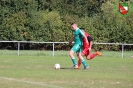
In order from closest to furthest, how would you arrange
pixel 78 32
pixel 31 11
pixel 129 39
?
pixel 78 32 → pixel 129 39 → pixel 31 11

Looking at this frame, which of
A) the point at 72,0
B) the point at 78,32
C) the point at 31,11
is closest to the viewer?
the point at 78,32

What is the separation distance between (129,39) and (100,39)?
3.06 metres

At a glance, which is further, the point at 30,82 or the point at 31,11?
the point at 31,11

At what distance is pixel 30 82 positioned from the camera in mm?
14078

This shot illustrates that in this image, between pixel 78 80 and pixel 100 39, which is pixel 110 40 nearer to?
pixel 100 39

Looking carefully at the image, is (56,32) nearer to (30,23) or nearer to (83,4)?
(30,23)

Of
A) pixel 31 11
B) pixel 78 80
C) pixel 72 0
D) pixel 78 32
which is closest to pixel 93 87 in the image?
pixel 78 80

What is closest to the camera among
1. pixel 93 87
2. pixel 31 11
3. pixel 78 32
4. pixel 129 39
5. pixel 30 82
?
pixel 93 87

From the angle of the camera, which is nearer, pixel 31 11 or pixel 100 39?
pixel 100 39

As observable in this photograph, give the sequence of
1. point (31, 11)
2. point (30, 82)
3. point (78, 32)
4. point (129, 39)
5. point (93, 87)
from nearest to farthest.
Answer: point (93, 87) < point (30, 82) < point (78, 32) < point (129, 39) < point (31, 11)

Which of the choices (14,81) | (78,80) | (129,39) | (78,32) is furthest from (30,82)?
(129,39)

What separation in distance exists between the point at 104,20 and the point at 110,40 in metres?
2.78

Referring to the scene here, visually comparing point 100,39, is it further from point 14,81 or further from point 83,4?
point 14,81

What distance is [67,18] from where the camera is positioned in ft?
181
